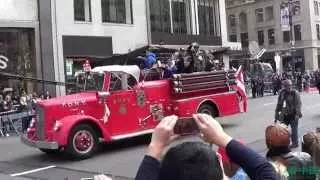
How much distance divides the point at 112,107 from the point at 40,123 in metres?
1.77

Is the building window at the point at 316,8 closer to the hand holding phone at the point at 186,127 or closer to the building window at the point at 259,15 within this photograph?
the building window at the point at 259,15

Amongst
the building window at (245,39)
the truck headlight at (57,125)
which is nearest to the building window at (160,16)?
the truck headlight at (57,125)

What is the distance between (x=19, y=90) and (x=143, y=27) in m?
9.81

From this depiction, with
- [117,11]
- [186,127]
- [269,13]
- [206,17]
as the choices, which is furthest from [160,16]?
[269,13]

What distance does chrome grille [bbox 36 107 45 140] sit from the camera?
1426 centimetres

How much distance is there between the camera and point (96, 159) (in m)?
14.4

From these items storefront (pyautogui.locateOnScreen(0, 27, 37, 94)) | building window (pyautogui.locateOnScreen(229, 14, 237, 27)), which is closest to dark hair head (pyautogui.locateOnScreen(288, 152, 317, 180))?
storefront (pyautogui.locateOnScreen(0, 27, 37, 94))

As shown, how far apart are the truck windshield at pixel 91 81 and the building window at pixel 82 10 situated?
1729cm

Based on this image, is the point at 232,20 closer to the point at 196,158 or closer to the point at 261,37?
the point at 261,37

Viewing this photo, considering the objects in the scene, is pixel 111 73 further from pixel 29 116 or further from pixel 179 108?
pixel 29 116

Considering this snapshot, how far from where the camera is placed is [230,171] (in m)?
4.17

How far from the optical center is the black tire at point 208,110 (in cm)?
1725

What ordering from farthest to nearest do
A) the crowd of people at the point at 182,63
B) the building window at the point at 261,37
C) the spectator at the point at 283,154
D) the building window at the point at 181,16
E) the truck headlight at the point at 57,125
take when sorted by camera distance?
the building window at the point at 261,37, the building window at the point at 181,16, the crowd of people at the point at 182,63, the truck headlight at the point at 57,125, the spectator at the point at 283,154

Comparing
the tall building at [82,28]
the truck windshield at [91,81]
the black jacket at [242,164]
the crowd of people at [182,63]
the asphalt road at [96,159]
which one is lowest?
the asphalt road at [96,159]
